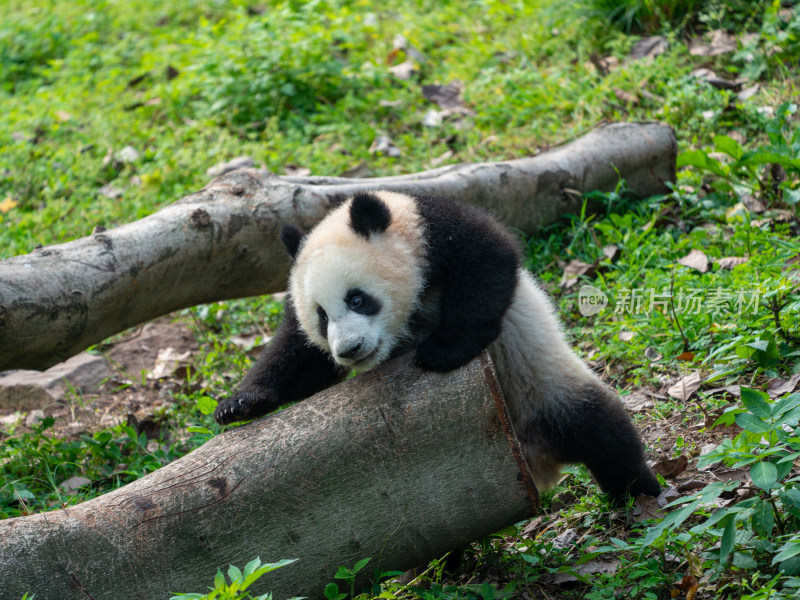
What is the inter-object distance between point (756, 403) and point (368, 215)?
5.91 ft

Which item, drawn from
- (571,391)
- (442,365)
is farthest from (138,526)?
(571,391)

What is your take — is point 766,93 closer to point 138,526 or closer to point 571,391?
point 571,391

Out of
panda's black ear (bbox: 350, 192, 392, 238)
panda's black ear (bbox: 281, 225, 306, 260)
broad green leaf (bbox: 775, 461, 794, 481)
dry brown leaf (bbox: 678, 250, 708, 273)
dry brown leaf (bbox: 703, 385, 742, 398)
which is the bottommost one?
dry brown leaf (bbox: 703, 385, 742, 398)

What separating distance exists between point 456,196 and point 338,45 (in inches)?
170

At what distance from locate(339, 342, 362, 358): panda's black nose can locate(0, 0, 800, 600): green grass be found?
1014 mm

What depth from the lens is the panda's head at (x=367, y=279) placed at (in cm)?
354

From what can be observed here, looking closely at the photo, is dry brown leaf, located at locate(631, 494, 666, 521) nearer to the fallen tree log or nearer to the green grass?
the green grass

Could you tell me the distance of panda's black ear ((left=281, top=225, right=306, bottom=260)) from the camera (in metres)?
3.95

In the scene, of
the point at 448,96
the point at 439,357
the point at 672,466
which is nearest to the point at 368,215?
the point at 439,357

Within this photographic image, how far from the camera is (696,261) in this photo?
4.98 meters

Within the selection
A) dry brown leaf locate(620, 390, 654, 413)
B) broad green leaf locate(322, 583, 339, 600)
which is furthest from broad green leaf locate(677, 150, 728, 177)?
broad green leaf locate(322, 583, 339, 600)

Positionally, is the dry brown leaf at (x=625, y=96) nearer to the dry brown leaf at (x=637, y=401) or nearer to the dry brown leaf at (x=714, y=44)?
the dry brown leaf at (x=714, y=44)

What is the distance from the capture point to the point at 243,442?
3020mm

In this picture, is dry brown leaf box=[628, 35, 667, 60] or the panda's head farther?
dry brown leaf box=[628, 35, 667, 60]
